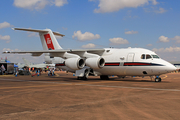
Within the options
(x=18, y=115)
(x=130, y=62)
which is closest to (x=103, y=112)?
(x=18, y=115)

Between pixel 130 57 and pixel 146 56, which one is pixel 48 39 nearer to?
pixel 130 57


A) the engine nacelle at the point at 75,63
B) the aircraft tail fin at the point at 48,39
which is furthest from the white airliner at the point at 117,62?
the aircraft tail fin at the point at 48,39

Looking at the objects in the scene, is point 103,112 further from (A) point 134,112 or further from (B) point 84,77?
(B) point 84,77

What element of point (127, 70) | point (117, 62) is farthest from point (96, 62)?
point (127, 70)

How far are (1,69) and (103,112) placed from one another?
33494 millimetres

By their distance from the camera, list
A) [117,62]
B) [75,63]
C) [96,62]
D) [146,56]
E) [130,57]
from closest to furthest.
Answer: [146,56] < [96,62] < [130,57] < [75,63] < [117,62]

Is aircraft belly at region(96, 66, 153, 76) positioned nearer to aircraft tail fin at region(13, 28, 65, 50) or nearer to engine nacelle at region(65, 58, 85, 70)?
engine nacelle at region(65, 58, 85, 70)

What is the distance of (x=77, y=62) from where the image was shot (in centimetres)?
1902

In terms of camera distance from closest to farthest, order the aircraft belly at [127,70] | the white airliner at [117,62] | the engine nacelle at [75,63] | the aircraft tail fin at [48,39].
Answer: the white airliner at [117,62]
the aircraft belly at [127,70]
the engine nacelle at [75,63]
the aircraft tail fin at [48,39]

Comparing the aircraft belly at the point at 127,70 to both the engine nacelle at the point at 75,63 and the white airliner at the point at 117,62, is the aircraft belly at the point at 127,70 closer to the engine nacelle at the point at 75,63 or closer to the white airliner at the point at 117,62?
the white airliner at the point at 117,62

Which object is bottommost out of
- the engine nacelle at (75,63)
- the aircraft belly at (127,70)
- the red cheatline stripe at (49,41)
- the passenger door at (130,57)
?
the aircraft belly at (127,70)

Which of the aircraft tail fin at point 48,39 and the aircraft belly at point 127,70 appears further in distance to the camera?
the aircraft tail fin at point 48,39

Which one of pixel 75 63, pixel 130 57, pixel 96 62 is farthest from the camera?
pixel 75 63

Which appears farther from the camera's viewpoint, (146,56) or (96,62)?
(96,62)
